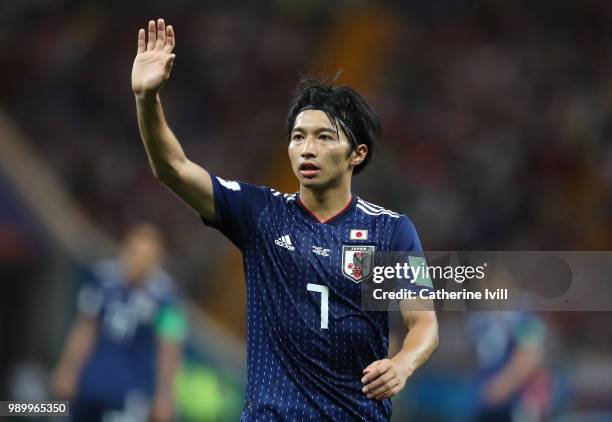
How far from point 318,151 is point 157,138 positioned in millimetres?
718

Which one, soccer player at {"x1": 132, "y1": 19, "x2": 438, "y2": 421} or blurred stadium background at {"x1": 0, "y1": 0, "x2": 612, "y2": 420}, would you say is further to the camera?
blurred stadium background at {"x1": 0, "y1": 0, "x2": 612, "y2": 420}

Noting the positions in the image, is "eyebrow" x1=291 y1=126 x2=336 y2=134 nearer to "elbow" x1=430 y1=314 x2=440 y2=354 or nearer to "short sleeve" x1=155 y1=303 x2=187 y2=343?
"elbow" x1=430 y1=314 x2=440 y2=354

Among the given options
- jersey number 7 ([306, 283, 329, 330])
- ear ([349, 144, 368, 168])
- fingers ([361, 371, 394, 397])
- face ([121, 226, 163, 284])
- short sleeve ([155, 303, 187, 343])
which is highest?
face ([121, 226, 163, 284])

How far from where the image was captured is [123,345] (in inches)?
343

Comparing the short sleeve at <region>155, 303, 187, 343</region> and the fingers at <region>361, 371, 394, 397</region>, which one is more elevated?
the short sleeve at <region>155, 303, 187, 343</region>

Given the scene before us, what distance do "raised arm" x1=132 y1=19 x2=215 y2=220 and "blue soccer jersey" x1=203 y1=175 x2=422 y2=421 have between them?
0.12 meters

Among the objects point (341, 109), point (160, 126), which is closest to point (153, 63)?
point (160, 126)

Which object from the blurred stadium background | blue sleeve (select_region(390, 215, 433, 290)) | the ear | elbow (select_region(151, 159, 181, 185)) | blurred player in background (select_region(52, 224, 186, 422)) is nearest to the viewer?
elbow (select_region(151, 159, 181, 185))

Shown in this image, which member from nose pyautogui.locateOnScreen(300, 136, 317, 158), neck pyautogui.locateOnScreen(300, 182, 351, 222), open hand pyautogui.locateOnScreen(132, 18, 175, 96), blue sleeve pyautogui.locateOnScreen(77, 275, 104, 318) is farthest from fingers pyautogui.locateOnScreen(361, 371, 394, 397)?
blue sleeve pyautogui.locateOnScreen(77, 275, 104, 318)

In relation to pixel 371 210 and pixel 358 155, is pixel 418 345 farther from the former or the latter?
pixel 358 155

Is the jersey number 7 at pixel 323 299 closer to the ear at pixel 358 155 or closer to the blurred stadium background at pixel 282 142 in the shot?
the ear at pixel 358 155

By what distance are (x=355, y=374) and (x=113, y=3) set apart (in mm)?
11685

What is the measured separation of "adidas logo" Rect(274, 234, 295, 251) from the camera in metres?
4.57

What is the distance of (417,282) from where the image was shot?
14.9ft
